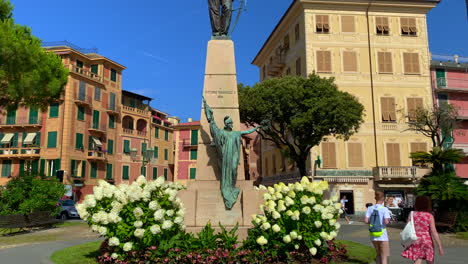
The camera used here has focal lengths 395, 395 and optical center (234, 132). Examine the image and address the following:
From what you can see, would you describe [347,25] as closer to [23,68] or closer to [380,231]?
[23,68]

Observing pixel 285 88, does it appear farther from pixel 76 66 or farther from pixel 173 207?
pixel 76 66

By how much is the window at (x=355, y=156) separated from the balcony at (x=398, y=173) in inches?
54.5

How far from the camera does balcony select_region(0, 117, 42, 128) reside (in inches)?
1534

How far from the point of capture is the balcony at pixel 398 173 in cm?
3089

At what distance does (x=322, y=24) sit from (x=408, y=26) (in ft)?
25.4

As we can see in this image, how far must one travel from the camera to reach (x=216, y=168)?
9.37 m

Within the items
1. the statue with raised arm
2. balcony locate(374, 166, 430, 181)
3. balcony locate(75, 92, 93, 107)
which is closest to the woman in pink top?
the statue with raised arm

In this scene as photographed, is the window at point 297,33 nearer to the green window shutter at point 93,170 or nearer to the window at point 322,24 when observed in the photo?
the window at point 322,24

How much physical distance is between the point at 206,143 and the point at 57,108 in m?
33.6

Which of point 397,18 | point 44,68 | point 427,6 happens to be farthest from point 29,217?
point 427,6

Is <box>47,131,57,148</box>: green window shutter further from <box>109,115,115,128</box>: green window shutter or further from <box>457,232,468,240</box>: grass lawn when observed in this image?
<box>457,232,468,240</box>: grass lawn

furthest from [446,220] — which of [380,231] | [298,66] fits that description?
[298,66]

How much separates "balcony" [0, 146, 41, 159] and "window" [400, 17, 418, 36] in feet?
117

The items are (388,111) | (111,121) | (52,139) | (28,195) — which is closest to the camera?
(28,195)
